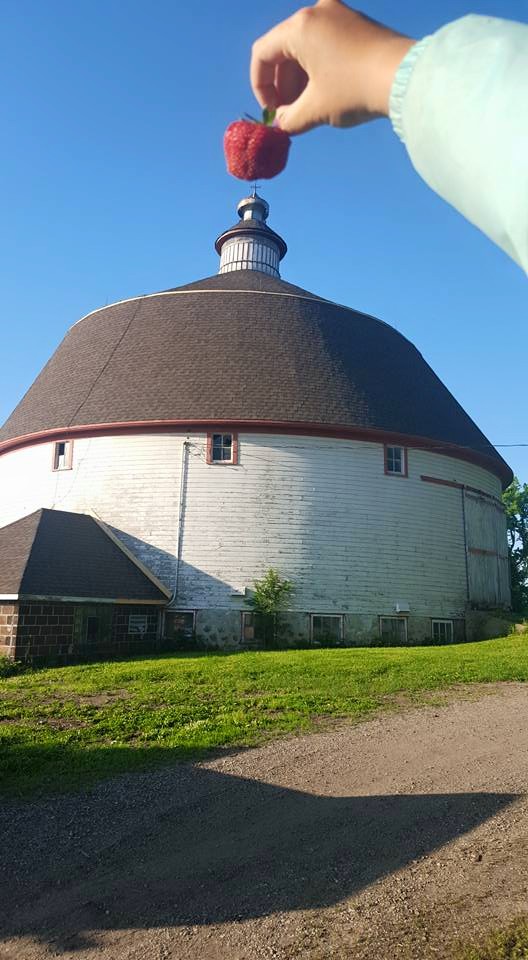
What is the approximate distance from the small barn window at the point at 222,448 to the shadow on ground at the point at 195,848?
13062mm

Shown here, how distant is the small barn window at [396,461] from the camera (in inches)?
822

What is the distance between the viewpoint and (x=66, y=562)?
1733 centimetres

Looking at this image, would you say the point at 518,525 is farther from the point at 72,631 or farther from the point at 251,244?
the point at 72,631

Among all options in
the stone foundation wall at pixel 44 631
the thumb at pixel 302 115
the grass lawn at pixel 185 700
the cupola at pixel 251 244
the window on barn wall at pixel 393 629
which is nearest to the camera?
the thumb at pixel 302 115

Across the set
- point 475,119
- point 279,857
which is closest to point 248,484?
point 279,857

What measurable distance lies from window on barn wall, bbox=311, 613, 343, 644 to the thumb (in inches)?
718

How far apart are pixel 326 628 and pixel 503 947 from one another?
1546cm

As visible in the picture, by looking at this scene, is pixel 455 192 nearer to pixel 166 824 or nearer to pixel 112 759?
pixel 166 824

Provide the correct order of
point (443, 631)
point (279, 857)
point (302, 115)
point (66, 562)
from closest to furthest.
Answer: point (302, 115) < point (279, 857) < point (66, 562) < point (443, 631)

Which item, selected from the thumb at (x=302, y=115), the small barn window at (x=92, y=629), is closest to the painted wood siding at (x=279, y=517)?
the small barn window at (x=92, y=629)

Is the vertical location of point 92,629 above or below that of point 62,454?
below

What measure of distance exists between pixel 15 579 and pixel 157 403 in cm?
710

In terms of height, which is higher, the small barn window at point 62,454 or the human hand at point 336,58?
the small barn window at point 62,454

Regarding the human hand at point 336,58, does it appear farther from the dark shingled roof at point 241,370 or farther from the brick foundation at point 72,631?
the dark shingled roof at point 241,370
